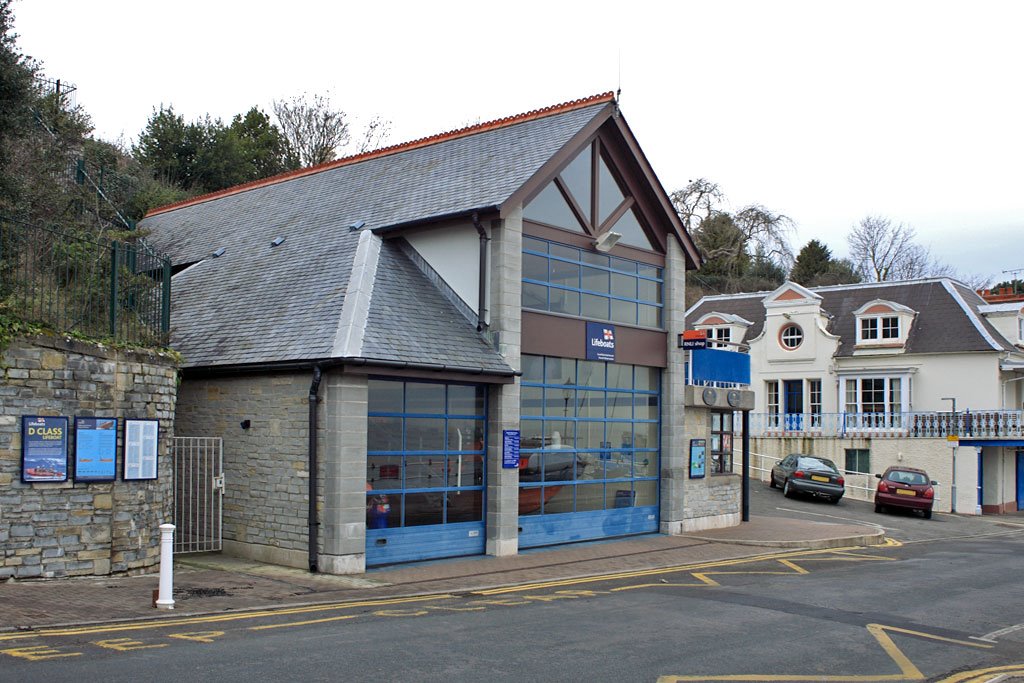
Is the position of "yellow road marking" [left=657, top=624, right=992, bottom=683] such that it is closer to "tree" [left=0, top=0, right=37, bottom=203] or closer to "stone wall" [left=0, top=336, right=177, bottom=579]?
"stone wall" [left=0, top=336, right=177, bottom=579]

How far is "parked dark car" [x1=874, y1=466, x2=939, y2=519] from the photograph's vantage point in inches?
1125

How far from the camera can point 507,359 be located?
17.1 m

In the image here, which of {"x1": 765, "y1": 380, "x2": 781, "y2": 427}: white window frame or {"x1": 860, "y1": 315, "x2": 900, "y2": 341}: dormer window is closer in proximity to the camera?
{"x1": 860, "y1": 315, "x2": 900, "y2": 341}: dormer window

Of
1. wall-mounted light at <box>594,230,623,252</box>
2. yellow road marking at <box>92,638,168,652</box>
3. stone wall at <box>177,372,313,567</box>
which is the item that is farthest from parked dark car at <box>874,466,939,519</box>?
yellow road marking at <box>92,638,168,652</box>

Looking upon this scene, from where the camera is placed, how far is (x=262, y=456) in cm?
1584

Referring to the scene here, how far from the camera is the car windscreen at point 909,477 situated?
2885 cm

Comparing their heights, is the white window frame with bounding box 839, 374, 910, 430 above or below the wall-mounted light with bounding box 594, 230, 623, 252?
below

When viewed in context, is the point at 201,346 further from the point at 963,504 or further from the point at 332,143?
the point at 332,143

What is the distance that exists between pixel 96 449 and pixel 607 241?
1051 centimetres

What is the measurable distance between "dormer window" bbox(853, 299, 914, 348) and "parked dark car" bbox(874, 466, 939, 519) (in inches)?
390

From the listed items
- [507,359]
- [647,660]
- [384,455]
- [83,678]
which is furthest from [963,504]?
[83,678]

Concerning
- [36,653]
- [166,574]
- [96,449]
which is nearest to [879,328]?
[96,449]

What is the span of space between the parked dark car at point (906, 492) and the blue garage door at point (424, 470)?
16.8 meters

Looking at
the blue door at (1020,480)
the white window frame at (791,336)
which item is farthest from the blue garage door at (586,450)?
the blue door at (1020,480)
